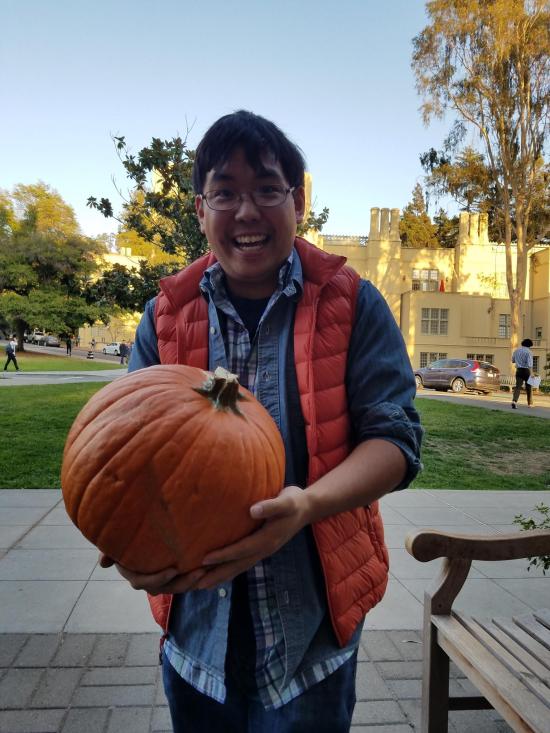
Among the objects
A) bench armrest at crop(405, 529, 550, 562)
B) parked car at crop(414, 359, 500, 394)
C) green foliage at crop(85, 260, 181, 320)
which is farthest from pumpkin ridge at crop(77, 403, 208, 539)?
parked car at crop(414, 359, 500, 394)

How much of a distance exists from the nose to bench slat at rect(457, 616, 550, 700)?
1.65m

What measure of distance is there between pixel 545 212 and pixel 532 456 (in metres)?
23.9

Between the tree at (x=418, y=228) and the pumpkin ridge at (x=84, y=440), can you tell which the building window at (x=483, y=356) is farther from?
the pumpkin ridge at (x=84, y=440)

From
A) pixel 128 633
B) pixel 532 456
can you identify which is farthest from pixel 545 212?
pixel 128 633

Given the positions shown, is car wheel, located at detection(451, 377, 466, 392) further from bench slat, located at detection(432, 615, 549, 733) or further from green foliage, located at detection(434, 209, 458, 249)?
green foliage, located at detection(434, 209, 458, 249)

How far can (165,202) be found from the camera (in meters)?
7.60

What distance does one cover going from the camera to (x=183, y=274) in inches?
63.0

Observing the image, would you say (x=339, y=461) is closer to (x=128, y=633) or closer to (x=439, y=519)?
(x=128, y=633)

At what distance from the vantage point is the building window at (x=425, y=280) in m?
39.8

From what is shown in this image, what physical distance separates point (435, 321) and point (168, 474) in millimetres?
37746

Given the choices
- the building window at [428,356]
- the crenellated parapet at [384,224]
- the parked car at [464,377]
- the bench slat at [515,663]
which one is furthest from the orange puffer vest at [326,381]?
the crenellated parapet at [384,224]

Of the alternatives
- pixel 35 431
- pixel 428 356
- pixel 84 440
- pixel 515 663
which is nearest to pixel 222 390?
pixel 84 440

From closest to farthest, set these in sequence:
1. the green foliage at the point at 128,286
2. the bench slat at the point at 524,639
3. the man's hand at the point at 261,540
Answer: the man's hand at the point at 261,540
the bench slat at the point at 524,639
the green foliage at the point at 128,286

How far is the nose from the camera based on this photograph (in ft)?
4.68
